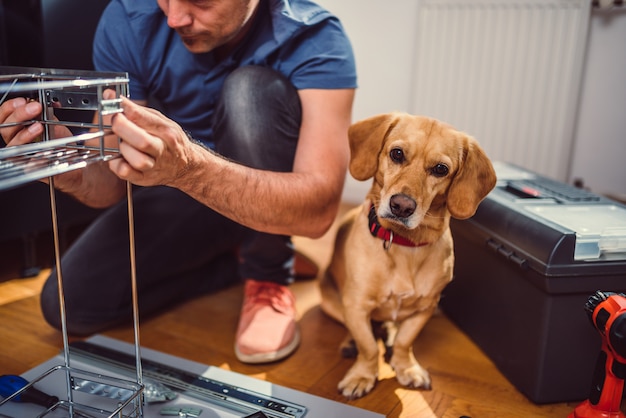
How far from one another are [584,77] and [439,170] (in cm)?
159

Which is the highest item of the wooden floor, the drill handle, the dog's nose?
the dog's nose

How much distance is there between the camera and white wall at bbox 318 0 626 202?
2223 mm

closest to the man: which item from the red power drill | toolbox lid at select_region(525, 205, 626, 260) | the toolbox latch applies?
the toolbox latch

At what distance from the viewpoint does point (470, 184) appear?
1.02m

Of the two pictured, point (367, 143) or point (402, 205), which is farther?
point (367, 143)

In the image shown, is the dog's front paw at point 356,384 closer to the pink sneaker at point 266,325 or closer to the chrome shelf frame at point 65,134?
the pink sneaker at point 266,325

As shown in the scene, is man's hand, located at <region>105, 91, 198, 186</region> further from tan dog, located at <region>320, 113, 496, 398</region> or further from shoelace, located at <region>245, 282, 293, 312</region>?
shoelace, located at <region>245, 282, 293, 312</region>

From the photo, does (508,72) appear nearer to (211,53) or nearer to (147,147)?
(211,53)

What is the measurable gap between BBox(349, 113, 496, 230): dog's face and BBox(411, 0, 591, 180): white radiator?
1.38 m

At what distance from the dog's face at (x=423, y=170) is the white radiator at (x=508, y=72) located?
138cm

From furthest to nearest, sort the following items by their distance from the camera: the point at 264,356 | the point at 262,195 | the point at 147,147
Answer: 1. the point at 264,356
2. the point at 262,195
3. the point at 147,147

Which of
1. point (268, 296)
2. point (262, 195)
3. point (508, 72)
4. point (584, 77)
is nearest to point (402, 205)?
point (262, 195)

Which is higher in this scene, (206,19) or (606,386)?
(206,19)

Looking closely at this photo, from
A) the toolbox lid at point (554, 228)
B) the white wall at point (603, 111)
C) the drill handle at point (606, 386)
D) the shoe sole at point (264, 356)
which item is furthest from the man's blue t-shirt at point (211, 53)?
the white wall at point (603, 111)
